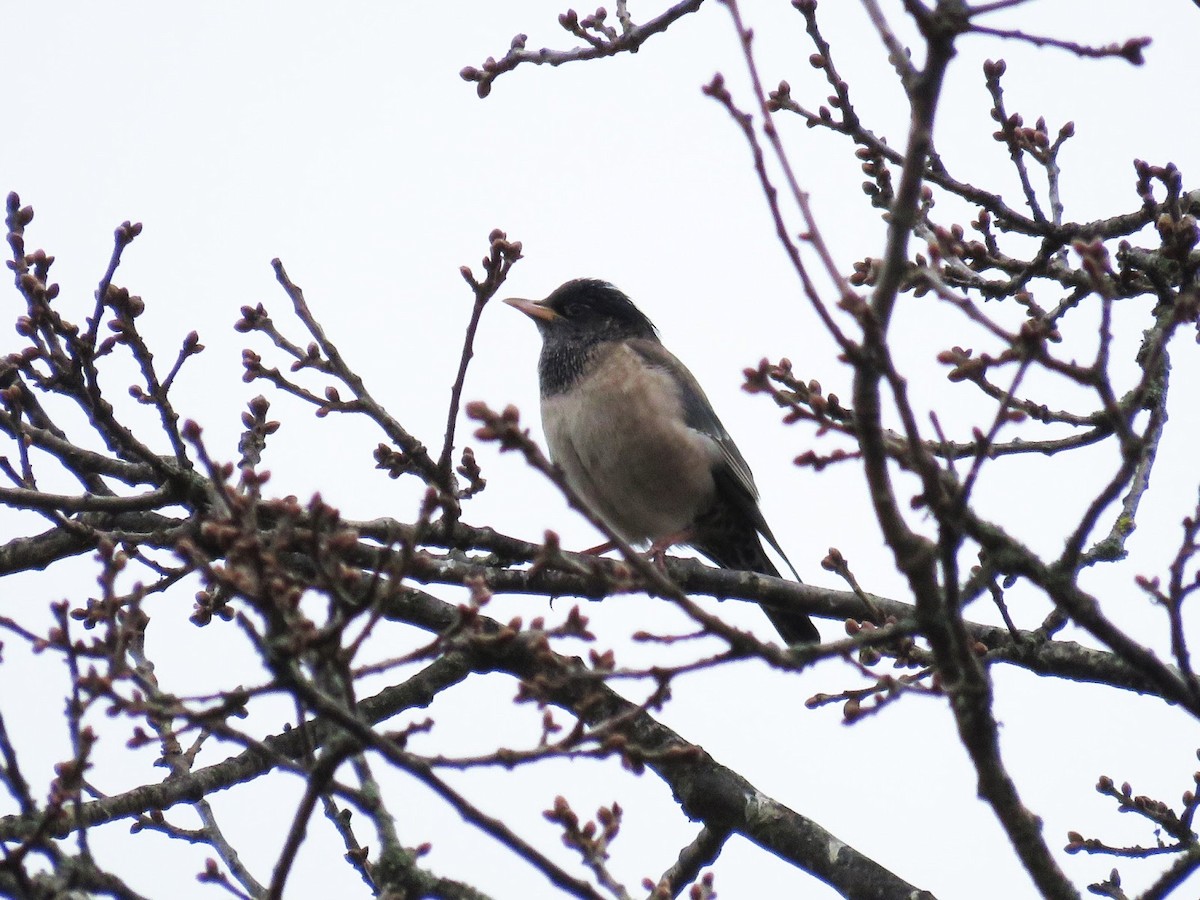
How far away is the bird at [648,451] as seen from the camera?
695cm

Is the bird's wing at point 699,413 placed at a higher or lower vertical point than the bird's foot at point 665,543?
higher

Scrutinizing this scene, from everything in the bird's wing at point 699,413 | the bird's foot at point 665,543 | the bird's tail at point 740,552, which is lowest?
the bird's foot at point 665,543

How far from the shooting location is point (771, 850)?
473cm

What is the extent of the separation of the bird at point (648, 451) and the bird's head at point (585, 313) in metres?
0.02

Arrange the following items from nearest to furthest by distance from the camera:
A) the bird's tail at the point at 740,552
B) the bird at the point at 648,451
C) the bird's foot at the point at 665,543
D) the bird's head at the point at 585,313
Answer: the bird's foot at the point at 665,543
the bird at the point at 648,451
the bird's tail at the point at 740,552
the bird's head at the point at 585,313

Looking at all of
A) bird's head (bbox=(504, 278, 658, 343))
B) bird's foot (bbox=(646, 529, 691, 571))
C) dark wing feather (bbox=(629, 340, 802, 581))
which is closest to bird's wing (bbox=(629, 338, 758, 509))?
dark wing feather (bbox=(629, 340, 802, 581))

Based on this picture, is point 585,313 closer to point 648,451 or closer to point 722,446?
point 722,446

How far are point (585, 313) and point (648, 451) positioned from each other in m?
1.49

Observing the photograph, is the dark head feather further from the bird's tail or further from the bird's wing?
the bird's tail

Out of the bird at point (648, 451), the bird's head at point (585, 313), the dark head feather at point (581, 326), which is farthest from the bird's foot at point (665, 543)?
the bird's head at point (585, 313)

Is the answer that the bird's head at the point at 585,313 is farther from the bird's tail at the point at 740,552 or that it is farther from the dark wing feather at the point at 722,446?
the bird's tail at the point at 740,552

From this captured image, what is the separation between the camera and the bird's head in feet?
26.3

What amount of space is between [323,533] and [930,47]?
1479 millimetres

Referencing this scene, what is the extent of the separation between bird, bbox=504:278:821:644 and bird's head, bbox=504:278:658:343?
0.02m
